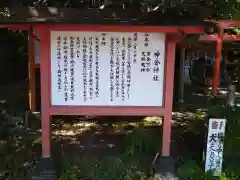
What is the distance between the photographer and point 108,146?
6.70 m

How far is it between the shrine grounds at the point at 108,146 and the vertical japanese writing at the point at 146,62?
135cm

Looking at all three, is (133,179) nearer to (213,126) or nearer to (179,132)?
(213,126)

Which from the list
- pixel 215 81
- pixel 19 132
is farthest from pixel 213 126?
pixel 215 81

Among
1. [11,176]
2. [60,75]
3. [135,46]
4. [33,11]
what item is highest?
[33,11]

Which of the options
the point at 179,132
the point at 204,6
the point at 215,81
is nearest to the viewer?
the point at 204,6

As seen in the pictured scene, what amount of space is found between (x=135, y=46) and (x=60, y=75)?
1.15 metres

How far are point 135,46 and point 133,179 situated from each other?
187 cm

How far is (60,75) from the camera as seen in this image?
17.7ft

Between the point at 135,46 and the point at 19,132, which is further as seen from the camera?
the point at 19,132

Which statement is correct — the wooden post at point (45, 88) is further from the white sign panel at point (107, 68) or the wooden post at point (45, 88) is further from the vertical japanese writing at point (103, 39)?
the vertical japanese writing at point (103, 39)

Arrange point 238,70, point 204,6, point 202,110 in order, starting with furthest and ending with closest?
point 238,70
point 202,110
point 204,6

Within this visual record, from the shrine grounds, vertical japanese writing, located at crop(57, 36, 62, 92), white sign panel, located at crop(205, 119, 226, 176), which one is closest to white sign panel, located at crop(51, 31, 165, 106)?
vertical japanese writing, located at crop(57, 36, 62, 92)

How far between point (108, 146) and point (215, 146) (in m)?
2.03

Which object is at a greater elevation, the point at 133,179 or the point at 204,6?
the point at 204,6
